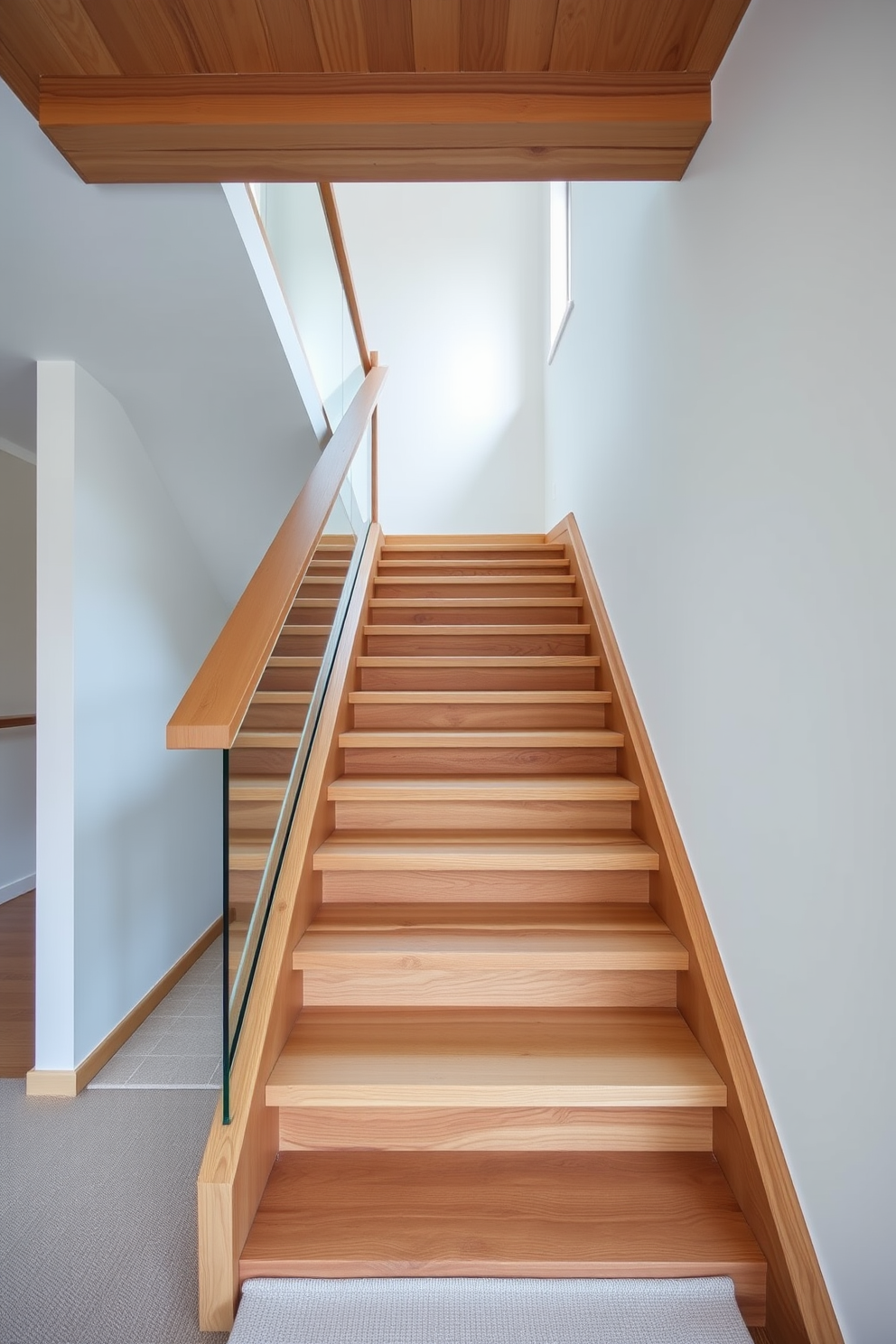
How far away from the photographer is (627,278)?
8.28 feet

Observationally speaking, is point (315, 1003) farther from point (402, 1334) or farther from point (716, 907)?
point (716, 907)

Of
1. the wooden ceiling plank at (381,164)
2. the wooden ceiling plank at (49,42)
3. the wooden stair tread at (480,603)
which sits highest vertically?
the wooden ceiling plank at (49,42)

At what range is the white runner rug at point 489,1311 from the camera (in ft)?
3.83

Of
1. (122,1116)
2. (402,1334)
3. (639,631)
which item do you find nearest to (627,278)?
(639,631)

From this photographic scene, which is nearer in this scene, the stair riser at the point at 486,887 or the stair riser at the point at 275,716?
the stair riser at the point at 275,716

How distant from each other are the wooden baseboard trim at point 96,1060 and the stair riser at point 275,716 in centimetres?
127

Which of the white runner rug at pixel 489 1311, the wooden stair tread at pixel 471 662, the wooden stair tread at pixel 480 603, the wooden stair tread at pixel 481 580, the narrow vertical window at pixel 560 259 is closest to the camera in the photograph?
the white runner rug at pixel 489 1311

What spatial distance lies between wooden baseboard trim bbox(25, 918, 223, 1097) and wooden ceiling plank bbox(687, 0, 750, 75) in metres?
2.96

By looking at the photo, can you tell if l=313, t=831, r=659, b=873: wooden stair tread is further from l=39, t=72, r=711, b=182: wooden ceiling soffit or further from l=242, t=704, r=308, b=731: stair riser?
l=39, t=72, r=711, b=182: wooden ceiling soffit

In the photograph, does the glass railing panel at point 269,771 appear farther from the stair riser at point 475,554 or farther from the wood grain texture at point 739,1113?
the stair riser at point 475,554

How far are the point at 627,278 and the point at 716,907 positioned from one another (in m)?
2.04

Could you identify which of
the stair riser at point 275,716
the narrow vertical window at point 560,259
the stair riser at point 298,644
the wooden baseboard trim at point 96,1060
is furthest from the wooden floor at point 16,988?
the narrow vertical window at point 560,259

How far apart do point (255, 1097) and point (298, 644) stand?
0.98 m

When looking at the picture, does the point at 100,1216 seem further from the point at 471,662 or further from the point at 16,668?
the point at 16,668
